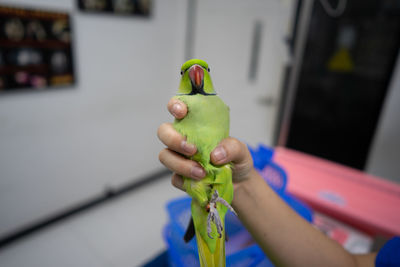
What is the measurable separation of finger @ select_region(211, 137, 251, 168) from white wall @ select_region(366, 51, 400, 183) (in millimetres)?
1925

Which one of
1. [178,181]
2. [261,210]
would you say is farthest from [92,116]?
[261,210]

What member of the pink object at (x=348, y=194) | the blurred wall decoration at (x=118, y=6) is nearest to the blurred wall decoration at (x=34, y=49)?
the blurred wall decoration at (x=118, y=6)

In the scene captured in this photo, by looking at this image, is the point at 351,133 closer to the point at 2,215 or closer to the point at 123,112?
the point at 123,112

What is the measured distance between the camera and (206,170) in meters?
0.56

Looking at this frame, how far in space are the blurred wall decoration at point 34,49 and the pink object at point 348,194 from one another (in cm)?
165

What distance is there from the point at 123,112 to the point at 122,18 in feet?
2.53

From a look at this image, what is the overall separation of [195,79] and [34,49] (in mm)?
1483

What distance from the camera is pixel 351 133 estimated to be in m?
2.35

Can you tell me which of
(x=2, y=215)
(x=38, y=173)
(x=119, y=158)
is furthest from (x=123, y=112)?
(x=2, y=215)

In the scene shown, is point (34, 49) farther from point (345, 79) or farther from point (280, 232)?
point (345, 79)

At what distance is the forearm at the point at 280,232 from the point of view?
24.6 inches

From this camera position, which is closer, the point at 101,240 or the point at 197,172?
the point at 197,172

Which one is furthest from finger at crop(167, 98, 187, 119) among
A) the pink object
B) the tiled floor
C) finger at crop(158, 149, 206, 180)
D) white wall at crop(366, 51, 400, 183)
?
white wall at crop(366, 51, 400, 183)

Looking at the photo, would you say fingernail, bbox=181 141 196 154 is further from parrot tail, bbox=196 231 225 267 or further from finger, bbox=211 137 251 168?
parrot tail, bbox=196 231 225 267
